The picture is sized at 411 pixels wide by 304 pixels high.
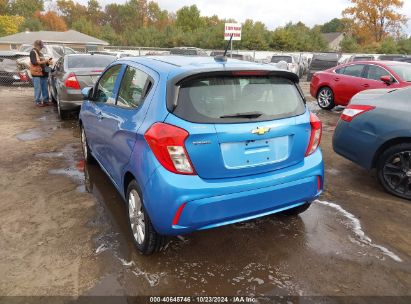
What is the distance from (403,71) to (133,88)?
8064mm

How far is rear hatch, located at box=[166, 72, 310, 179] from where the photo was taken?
270 centimetres

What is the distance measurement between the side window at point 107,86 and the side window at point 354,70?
7.85 m

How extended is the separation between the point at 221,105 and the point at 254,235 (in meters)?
1.41

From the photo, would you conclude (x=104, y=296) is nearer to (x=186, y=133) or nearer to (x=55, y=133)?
(x=186, y=133)

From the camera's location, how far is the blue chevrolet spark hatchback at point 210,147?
2674 millimetres

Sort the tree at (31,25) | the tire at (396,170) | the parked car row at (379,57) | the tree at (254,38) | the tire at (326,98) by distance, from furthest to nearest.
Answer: the tree at (31,25)
the tree at (254,38)
the parked car row at (379,57)
the tire at (326,98)
the tire at (396,170)

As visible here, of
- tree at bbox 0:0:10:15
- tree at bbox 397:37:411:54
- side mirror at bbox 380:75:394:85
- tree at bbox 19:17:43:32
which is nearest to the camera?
side mirror at bbox 380:75:394:85

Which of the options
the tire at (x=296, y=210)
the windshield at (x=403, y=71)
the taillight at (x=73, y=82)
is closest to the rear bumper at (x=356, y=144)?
the tire at (x=296, y=210)

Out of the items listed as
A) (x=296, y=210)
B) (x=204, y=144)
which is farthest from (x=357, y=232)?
(x=204, y=144)

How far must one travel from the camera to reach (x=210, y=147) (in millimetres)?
2688

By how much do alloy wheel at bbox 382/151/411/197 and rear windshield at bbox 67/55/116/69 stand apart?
6.76 meters

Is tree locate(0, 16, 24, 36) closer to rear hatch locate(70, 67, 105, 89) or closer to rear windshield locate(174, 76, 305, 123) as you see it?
rear hatch locate(70, 67, 105, 89)

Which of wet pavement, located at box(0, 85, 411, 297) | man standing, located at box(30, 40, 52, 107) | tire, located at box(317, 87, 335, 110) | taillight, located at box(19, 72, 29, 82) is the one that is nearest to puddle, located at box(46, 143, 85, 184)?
wet pavement, located at box(0, 85, 411, 297)

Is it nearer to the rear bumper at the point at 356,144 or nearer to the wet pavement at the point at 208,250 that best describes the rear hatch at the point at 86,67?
the wet pavement at the point at 208,250
